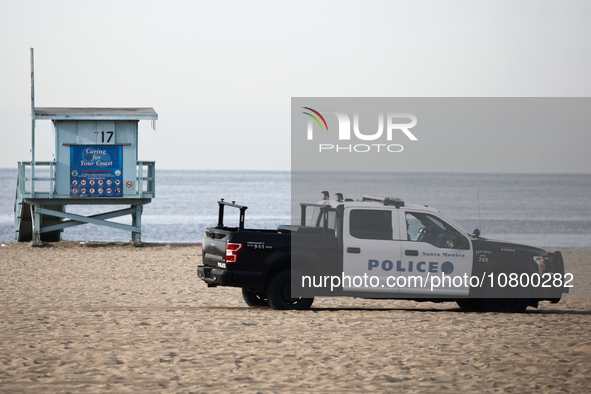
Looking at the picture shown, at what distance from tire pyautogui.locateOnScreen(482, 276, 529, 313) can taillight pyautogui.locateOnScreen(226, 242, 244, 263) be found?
3813 mm

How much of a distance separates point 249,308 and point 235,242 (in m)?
1.51

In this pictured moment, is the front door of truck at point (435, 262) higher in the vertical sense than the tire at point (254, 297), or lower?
higher

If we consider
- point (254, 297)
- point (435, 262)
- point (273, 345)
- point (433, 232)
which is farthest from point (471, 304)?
point (273, 345)

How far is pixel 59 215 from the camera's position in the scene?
24.0m

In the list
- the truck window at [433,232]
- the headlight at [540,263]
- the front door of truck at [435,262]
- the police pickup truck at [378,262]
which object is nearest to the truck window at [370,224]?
the police pickup truck at [378,262]

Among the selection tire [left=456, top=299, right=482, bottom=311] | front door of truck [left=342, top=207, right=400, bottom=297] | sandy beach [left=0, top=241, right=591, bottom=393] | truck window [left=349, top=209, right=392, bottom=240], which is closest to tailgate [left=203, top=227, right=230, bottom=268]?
sandy beach [left=0, top=241, right=591, bottom=393]

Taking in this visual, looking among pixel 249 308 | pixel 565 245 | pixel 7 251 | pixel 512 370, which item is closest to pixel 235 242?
pixel 249 308

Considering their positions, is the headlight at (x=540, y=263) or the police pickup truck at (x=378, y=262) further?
the headlight at (x=540, y=263)

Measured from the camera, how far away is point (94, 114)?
2305 cm

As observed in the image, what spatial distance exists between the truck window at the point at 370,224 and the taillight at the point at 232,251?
1688 mm

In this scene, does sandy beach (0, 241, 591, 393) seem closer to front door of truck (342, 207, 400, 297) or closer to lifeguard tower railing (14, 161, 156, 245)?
front door of truck (342, 207, 400, 297)

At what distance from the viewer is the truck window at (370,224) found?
436 inches

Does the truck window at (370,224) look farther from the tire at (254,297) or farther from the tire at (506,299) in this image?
the tire at (254,297)

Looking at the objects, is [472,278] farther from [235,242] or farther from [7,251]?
[7,251]
